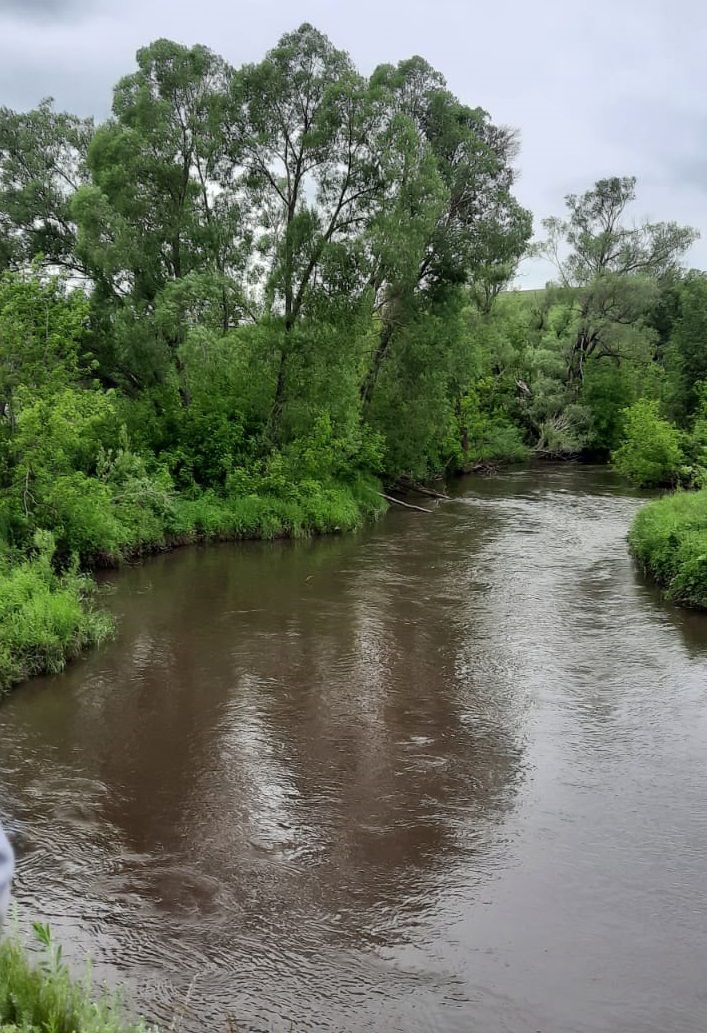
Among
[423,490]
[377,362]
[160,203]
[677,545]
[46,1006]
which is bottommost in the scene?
[46,1006]

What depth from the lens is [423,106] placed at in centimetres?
2655

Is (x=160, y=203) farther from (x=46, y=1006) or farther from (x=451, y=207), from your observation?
(x=46, y=1006)

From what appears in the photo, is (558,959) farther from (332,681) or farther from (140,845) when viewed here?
(332,681)

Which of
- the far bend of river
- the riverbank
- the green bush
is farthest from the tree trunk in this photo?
the green bush

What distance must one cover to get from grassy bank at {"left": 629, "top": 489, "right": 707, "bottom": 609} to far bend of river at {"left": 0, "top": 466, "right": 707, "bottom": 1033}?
0.74 metres

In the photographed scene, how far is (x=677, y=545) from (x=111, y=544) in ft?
40.3

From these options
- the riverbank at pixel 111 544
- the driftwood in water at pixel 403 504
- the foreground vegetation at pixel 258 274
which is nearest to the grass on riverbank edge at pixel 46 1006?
the riverbank at pixel 111 544

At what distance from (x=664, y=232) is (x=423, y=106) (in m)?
23.6

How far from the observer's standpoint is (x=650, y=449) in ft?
94.5

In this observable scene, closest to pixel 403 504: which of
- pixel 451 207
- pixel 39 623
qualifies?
pixel 451 207

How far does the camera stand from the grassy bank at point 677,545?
15484 millimetres

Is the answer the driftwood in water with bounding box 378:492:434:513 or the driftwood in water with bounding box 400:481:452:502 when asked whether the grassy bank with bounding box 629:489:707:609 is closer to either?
the driftwood in water with bounding box 378:492:434:513

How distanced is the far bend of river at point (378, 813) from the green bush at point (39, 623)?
1.38 feet

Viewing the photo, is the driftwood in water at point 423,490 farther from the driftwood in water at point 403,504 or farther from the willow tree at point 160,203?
the willow tree at point 160,203
